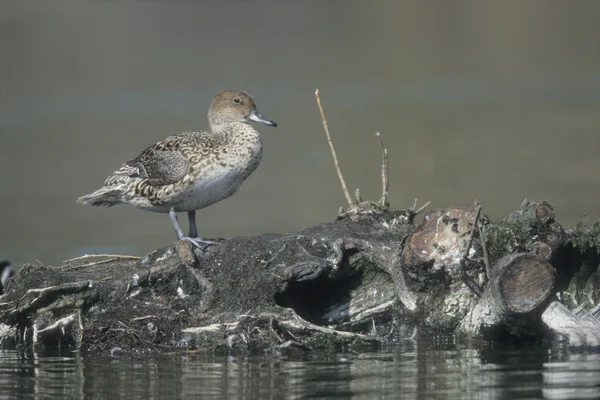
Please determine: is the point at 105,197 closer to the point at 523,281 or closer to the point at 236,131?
the point at 236,131

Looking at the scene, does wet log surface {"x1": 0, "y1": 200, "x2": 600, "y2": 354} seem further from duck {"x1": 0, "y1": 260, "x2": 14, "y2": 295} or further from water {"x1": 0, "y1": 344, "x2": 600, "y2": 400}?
duck {"x1": 0, "y1": 260, "x2": 14, "y2": 295}

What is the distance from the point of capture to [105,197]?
35.4 ft

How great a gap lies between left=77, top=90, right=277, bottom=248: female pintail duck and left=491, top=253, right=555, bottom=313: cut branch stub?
2.50 meters

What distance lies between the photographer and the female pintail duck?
33.2 feet

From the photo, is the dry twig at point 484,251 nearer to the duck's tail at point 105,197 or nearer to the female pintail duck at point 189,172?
the female pintail duck at point 189,172

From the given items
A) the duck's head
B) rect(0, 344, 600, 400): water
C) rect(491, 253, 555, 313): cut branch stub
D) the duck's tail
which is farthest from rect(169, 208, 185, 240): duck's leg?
rect(491, 253, 555, 313): cut branch stub

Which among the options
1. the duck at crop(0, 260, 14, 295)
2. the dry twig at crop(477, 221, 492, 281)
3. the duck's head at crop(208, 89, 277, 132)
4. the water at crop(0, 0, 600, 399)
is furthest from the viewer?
Result: the duck at crop(0, 260, 14, 295)

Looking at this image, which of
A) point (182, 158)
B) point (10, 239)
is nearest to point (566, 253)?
point (182, 158)

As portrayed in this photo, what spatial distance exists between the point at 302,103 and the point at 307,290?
50.7 feet

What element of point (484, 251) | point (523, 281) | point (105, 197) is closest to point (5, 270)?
point (105, 197)

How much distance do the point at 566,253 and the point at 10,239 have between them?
7.85 meters

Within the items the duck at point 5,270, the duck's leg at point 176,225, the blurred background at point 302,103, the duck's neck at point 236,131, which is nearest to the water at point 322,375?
the duck's leg at point 176,225

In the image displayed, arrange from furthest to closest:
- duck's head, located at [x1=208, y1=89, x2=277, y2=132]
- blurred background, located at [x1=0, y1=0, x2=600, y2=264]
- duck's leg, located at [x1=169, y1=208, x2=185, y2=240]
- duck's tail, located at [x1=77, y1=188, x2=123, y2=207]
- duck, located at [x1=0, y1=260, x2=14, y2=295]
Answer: blurred background, located at [x1=0, y1=0, x2=600, y2=264], duck, located at [x1=0, y1=260, x2=14, y2=295], duck's head, located at [x1=208, y1=89, x2=277, y2=132], duck's tail, located at [x1=77, y1=188, x2=123, y2=207], duck's leg, located at [x1=169, y1=208, x2=185, y2=240]

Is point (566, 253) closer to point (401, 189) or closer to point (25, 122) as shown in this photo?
point (401, 189)
